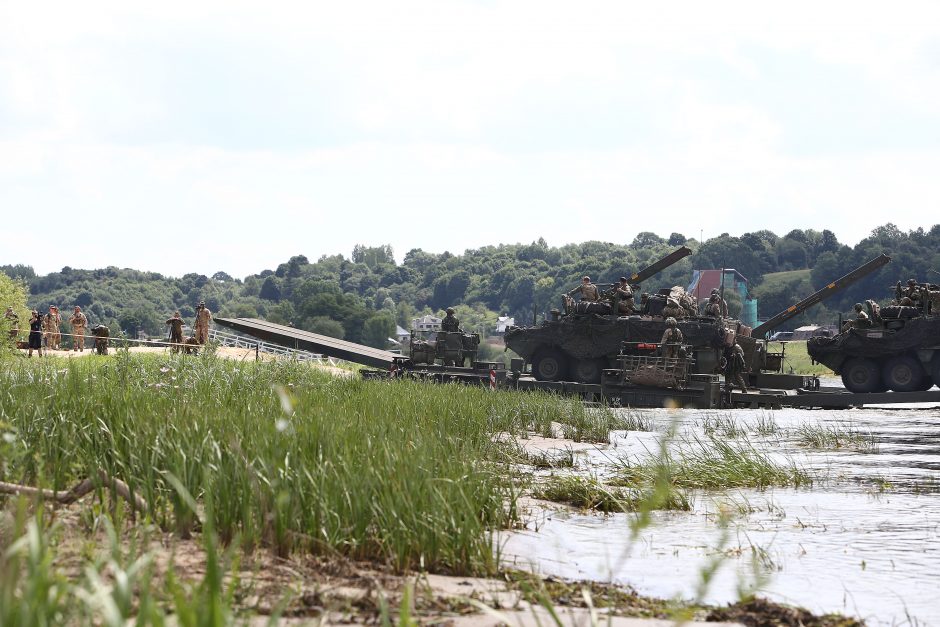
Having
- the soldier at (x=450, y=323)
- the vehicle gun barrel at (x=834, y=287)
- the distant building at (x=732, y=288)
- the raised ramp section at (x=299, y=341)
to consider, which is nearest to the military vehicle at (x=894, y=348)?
the vehicle gun barrel at (x=834, y=287)

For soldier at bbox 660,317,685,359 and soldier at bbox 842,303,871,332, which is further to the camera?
soldier at bbox 842,303,871,332

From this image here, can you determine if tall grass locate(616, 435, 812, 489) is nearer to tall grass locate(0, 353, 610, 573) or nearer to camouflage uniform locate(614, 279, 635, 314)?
tall grass locate(0, 353, 610, 573)

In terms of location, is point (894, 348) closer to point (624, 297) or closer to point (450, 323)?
point (624, 297)

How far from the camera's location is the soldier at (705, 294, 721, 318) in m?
29.8

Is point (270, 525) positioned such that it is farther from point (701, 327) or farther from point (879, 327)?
point (879, 327)

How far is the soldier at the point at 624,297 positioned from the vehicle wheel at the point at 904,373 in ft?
22.4

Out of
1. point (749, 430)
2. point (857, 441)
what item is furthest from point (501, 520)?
point (749, 430)

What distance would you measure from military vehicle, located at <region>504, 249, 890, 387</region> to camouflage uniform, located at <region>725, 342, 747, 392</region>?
1.04 ft

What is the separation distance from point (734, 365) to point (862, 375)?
405 cm

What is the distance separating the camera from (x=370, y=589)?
4.78 meters

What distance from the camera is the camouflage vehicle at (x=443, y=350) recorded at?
3419 centimetres

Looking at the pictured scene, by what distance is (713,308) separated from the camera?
29906 millimetres

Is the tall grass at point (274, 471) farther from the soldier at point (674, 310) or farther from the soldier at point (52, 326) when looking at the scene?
the soldier at point (52, 326)

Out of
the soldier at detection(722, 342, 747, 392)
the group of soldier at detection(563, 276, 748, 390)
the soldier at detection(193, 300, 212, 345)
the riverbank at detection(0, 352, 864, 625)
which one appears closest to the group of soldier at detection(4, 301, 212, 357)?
the soldier at detection(193, 300, 212, 345)
